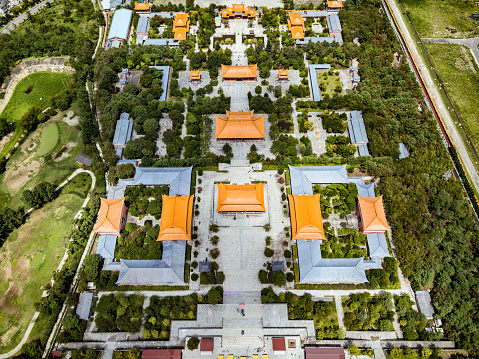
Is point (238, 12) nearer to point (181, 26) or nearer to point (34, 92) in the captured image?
point (181, 26)

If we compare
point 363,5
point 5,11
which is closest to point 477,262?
point 363,5

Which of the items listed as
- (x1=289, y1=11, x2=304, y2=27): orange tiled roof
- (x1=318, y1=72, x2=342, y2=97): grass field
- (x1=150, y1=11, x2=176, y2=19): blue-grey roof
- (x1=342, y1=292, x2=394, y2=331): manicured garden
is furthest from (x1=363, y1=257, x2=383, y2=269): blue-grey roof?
(x1=150, y1=11, x2=176, y2=19): blue-grey roof

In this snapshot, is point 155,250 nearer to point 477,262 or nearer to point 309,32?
point 477,262

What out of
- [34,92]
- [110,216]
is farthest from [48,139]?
[110,216]

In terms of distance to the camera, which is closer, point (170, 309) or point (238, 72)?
point (170, 309)

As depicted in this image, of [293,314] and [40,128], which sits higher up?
[40,128]

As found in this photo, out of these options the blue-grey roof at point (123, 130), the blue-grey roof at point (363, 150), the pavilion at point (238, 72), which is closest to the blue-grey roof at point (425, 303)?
the blue-grey roof at point (363, 150)
